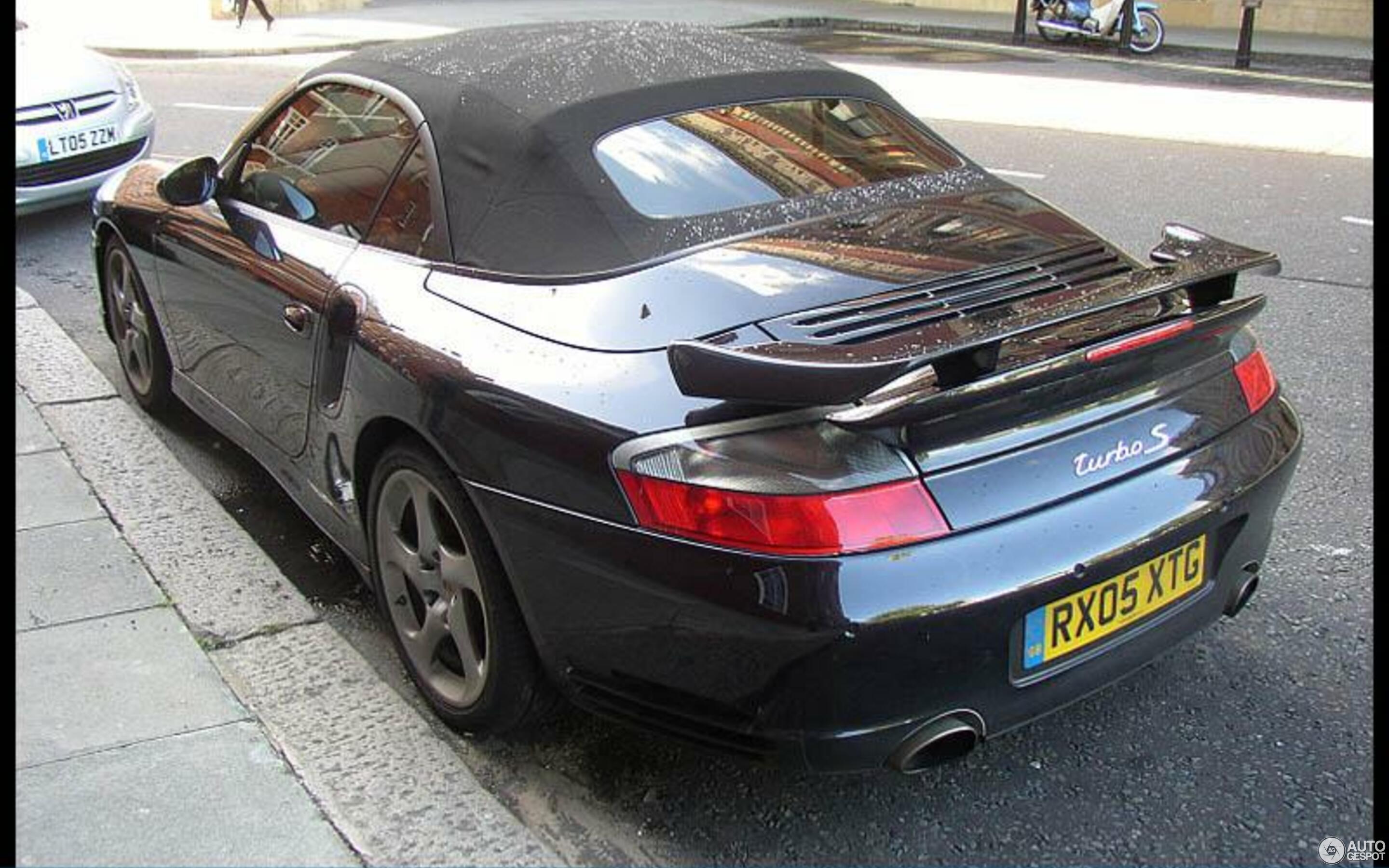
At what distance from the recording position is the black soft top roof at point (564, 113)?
2.94m

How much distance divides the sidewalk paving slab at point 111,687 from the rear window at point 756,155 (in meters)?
1.55

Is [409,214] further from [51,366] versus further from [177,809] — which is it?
[51,366]

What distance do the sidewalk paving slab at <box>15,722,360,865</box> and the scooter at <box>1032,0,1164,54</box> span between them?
16900 mm

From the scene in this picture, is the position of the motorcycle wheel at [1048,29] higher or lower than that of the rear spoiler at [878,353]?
higher

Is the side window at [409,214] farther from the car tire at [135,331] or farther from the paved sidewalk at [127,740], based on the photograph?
the car tire at [135,331]

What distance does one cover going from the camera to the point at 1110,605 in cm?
255

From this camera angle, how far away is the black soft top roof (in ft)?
9.65

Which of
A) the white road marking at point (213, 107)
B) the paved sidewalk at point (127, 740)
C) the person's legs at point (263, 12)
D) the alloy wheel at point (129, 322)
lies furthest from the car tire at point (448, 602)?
the person's legs at point (263, 12)

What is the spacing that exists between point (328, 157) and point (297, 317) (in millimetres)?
547

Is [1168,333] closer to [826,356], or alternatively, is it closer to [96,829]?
[826,356]

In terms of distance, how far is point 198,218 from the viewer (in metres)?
4.09

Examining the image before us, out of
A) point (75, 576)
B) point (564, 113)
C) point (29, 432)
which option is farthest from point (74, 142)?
point (564, 113)

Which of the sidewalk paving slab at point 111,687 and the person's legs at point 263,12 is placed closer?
the sidewalk paving slab at point 111,687

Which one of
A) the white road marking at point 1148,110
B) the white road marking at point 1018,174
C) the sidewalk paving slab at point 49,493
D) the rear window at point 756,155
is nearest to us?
the rear window at point 756,155
